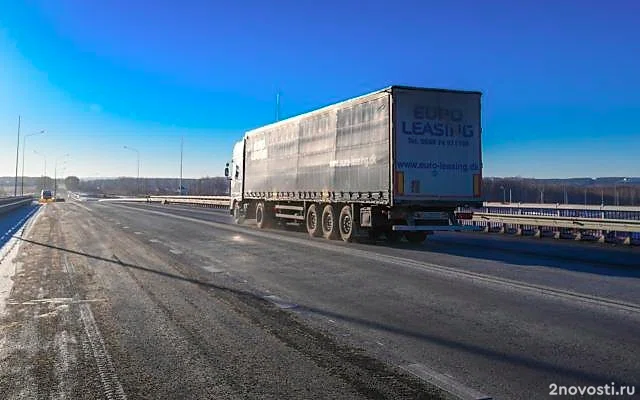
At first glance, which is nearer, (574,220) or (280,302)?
Answer: (280,302)

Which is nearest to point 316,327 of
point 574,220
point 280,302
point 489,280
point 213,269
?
point 280,302

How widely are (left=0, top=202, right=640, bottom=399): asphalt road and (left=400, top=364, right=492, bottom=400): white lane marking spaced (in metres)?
0.02

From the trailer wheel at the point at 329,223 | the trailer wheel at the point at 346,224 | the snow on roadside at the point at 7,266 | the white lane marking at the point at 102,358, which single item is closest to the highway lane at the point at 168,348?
the white lane marking at the point at 102,358

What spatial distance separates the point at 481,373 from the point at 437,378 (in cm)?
44

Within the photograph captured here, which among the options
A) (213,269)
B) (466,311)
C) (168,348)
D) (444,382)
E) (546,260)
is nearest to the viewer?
(444,382)

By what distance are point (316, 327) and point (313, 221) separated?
12.7 meters

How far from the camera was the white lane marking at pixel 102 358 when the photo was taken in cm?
437

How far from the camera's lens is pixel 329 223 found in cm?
1806

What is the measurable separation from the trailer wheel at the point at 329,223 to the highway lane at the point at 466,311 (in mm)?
3866

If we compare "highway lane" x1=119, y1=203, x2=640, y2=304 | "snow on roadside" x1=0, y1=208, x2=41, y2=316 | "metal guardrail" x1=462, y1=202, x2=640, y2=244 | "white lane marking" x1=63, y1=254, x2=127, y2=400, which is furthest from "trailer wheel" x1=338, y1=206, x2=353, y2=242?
"white lane marking" x1=63, y1=254, x2=127, y2=400

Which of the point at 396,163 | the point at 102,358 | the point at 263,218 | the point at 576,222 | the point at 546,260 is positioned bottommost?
the point at 102,358

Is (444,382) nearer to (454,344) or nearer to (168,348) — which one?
(454,344)

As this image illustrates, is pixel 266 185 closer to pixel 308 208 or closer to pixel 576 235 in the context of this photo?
pixel 308 208

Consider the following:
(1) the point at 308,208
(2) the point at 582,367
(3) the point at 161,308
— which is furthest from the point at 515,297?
(1) the point at 308,208
